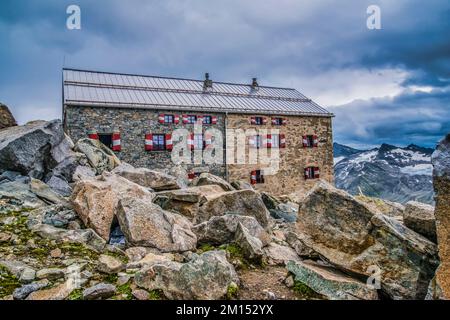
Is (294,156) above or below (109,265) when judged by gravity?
above

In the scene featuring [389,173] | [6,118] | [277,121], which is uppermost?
[277,121]

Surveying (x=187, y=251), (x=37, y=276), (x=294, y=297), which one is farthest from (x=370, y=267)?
(x=37, y=276)

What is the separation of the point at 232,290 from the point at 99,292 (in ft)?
5.62

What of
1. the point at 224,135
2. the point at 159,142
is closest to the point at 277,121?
the point at 224,135

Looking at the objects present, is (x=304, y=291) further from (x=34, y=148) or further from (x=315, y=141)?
(x=315, y=141)

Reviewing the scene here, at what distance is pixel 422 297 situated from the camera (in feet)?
13.9

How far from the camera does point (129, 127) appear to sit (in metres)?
20.5

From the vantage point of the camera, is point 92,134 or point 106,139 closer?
point 92,134

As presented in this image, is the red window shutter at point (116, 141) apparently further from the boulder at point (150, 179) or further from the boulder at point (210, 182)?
the boulder at point (150, 179)

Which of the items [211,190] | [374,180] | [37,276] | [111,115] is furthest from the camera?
[374,180]

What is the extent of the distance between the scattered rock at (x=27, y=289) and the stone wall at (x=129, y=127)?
16392mm

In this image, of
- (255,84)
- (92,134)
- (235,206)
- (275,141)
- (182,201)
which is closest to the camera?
(235,206)
